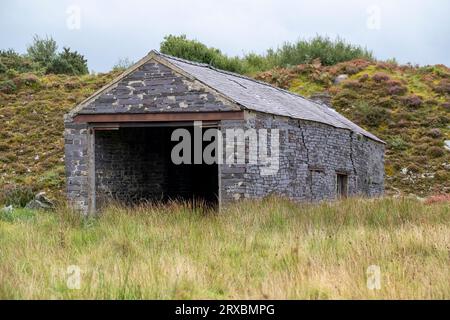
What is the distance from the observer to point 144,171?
65.1ft

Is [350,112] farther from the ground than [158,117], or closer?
farther from the ground

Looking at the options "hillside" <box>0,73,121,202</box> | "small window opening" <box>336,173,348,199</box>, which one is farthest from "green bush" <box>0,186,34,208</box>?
"small window opening" <box>336,173,348,199</box>

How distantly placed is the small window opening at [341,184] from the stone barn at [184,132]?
21.8 inches

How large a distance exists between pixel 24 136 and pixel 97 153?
13.4 metres

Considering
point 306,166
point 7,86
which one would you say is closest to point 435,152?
point 306,166

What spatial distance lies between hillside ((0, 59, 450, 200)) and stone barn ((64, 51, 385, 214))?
194 inches

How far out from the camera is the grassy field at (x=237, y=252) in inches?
313

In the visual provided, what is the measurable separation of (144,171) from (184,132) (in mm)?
1791

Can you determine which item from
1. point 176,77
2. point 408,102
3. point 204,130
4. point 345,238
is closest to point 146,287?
point 345,238

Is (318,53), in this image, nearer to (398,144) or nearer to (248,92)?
(398,144)

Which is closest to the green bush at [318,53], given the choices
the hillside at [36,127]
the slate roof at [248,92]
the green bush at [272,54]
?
the green bush at [272,54]

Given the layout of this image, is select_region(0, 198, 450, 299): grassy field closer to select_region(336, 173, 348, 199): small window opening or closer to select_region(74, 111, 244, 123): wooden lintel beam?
select_region(74, 111, 244, 123): wooden lintel beam

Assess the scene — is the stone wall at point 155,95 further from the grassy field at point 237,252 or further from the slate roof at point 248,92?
the grassy field at point 237,252

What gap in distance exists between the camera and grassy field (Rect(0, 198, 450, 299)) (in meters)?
7.96
